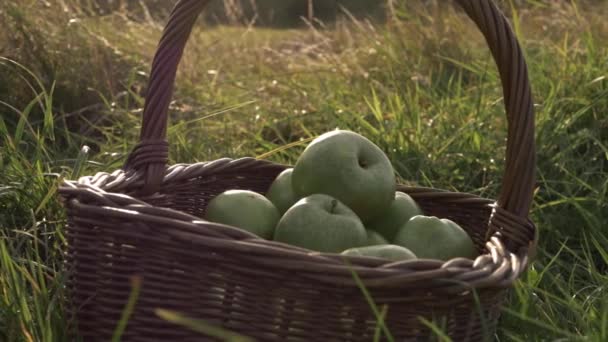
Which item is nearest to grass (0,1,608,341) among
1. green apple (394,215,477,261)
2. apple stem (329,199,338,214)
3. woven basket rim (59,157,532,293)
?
green apple (394,215,477,261)

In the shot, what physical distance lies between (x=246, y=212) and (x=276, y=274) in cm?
41

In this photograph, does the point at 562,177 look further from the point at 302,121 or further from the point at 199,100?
the point at 199,100

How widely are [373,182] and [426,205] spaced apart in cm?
29

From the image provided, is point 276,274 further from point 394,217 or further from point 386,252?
point 394,217

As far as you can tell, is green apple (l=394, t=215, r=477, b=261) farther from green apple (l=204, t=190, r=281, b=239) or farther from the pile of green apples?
green apple (l=204, t=190, r=281, b=239)

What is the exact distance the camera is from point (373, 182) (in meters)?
1.59

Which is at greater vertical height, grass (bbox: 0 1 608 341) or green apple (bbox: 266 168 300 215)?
green apple (bbox: 266 168 300 215)

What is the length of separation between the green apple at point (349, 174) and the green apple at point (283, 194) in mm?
51

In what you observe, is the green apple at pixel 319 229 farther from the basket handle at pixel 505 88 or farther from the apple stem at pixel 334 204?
the basket handle at pixel 505 88

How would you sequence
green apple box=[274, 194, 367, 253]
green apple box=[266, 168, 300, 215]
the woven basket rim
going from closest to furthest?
the woven basket rim < green apple box=[274, 194, 367, 253] < green apple box=[266, 168, 300, 215]

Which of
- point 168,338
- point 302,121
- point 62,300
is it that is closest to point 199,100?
point 302,121

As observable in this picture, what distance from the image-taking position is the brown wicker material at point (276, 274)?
44.8 inches

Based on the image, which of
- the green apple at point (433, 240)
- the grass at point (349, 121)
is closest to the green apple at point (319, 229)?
the green apple at point (433, 240)

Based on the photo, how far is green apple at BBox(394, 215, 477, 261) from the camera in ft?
4.79
